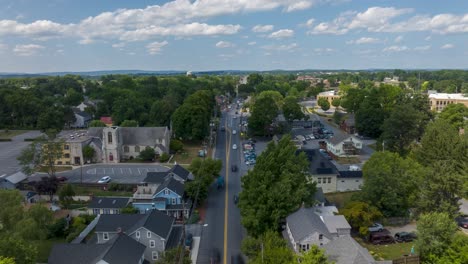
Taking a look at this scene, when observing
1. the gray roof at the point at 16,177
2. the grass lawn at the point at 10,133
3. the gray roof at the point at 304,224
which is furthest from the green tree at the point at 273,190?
the grass lawn at the point at 10,133

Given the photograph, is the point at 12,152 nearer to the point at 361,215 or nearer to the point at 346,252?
the point at 361,215

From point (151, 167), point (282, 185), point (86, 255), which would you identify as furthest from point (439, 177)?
point (151, 167)

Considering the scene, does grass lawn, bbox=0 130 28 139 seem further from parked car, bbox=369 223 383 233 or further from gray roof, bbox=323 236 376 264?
gray roof, bbox=323 236 376 264

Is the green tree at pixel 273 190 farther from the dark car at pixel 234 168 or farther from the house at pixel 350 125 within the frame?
the house at pixel 350 125

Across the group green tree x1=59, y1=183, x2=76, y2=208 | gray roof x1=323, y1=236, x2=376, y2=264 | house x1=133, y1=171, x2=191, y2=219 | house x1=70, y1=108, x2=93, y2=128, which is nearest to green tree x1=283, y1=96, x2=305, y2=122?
house x1=133, y1=171, x2=191, y2=219

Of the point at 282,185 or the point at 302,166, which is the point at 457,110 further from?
the point at 282,185

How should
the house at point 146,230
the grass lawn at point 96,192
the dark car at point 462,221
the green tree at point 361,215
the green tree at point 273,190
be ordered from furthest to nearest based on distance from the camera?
the grass lawn at point 96,192
the dark car at point 462,221
the green tree at point 361,215
the green tree at point 273,190
the house at point 146,230
